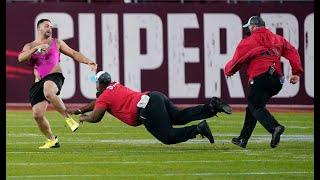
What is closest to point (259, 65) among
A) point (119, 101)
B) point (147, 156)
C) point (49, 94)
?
point (119, 101)

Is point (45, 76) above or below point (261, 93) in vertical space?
above

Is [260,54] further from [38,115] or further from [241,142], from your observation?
[38,115]

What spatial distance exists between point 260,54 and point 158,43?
439 inches

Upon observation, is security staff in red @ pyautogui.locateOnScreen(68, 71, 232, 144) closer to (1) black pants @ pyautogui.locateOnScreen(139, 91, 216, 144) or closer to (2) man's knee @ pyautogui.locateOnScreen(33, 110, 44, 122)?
(1) black pants @ pyautogui.locateOnScreen(139, 91, 216, 144)

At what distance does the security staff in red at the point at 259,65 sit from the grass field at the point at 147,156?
558 millimetres

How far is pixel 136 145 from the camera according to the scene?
719 inches

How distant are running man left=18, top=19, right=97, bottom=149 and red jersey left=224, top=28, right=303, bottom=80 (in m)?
2.10

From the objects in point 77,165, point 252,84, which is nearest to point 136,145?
point 252,84

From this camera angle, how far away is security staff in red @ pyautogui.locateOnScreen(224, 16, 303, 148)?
17.4 meters

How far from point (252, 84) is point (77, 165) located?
349 cm

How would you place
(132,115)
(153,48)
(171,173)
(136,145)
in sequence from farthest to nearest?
1. (153,48)
2. (136,145)
3. (132,115)
4. (171,173)

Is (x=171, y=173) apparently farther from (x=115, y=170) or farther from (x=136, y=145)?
(x=136, y=145)

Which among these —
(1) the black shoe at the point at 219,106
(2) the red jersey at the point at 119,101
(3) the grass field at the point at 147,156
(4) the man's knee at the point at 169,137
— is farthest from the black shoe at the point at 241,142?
(2) the red jersey at the point at 119,101

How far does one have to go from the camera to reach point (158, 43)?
28484mm
